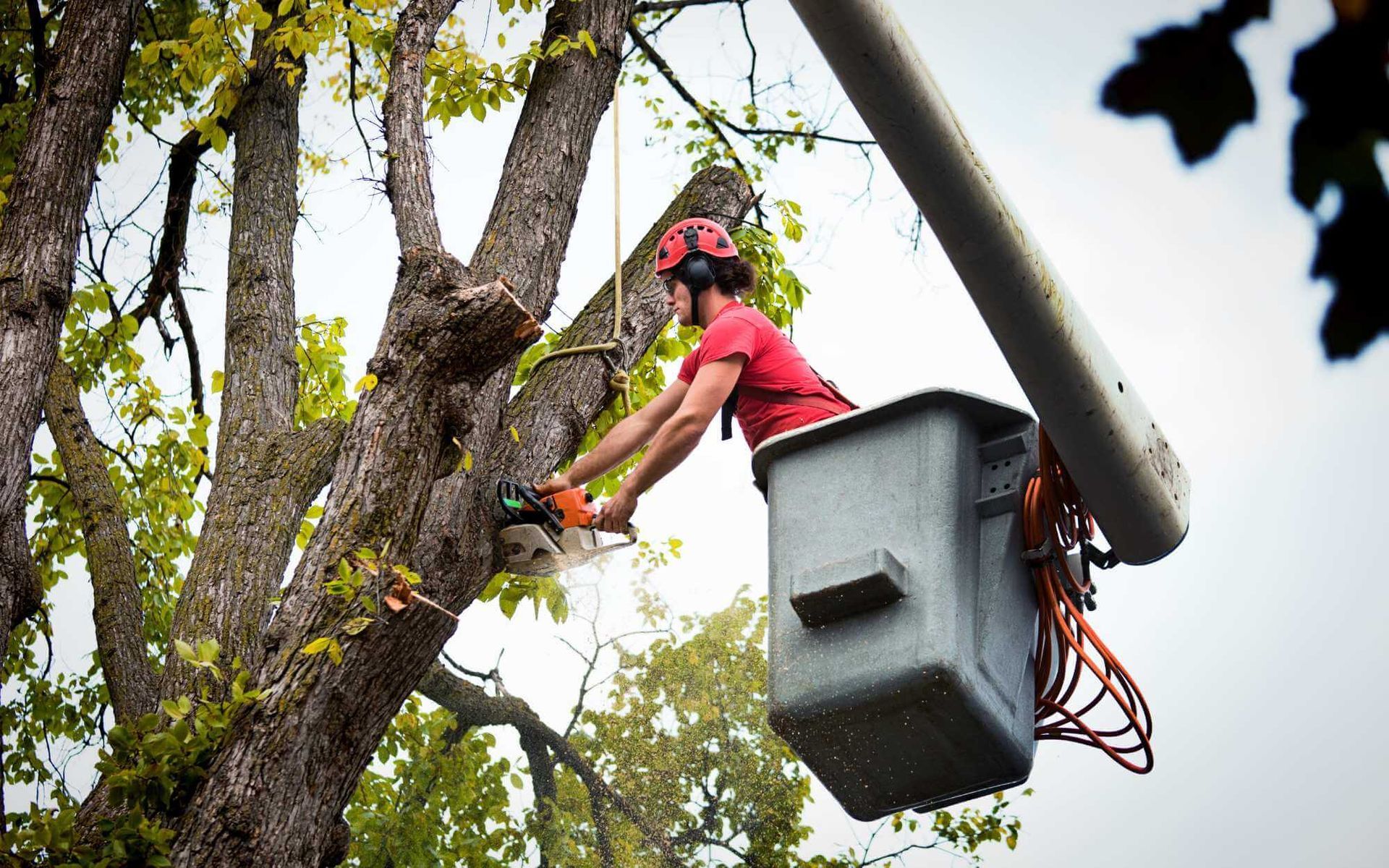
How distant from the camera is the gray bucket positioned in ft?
9.43

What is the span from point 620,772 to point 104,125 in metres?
6.73

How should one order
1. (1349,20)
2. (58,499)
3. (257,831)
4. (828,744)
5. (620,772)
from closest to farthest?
1. (1349,20)
2. (828,744)
3. (257,831)
4. (58,499)
5. (620,772)

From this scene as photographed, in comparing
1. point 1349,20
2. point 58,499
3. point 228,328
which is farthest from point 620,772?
point 1349,20

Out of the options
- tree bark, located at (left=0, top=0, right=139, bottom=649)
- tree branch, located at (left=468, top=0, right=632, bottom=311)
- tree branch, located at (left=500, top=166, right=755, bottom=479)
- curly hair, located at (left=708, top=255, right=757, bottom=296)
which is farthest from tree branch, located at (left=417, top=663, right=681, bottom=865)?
curly hair, located at (left=708, top=255, right=757, bottom=296)

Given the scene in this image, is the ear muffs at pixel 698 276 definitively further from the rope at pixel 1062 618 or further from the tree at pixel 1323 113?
the tree at pixel 1323 113

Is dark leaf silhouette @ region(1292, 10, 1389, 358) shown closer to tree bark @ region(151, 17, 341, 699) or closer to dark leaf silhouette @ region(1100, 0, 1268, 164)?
dark leaf silhouette @ region(1100, 0, 1268, 164)

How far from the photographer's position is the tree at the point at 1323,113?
946 millimetres

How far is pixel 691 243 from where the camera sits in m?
4.41

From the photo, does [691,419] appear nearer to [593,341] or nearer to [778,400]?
[778,400]

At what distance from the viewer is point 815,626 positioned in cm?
296

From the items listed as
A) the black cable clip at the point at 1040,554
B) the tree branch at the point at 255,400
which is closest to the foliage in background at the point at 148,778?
the tree branch at the point at 255,400

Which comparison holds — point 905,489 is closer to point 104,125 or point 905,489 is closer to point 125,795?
point 125,795

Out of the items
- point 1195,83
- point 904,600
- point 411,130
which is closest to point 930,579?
point 904,600

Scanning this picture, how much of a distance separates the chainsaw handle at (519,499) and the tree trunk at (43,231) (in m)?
1.33
